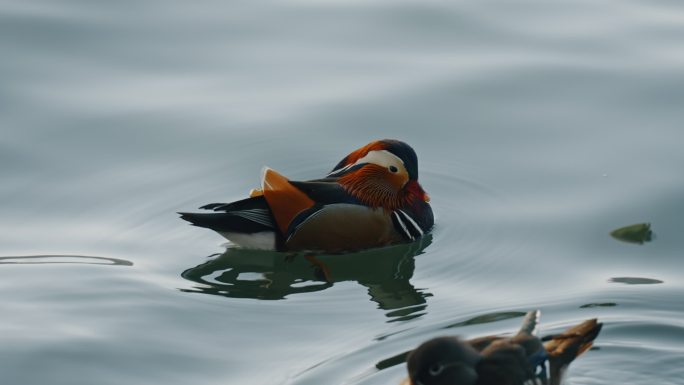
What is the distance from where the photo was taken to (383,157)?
35.6 feet

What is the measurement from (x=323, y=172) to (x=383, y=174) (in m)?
0.68

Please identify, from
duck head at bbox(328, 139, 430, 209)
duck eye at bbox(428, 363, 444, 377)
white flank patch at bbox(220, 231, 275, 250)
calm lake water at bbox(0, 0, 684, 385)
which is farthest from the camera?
duck head at bbox(328, 139, 430, 209)

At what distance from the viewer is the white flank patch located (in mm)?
10281

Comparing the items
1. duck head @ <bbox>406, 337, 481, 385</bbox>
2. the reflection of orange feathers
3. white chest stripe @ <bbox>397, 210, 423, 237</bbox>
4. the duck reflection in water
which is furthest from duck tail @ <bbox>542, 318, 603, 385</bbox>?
the reflection of orange feathers

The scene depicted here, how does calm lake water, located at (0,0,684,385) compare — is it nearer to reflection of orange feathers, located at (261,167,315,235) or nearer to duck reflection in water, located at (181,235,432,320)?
duck reflection in water, located at (181,235,432,320)

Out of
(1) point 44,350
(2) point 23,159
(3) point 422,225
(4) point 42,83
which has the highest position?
(4) point 42,83

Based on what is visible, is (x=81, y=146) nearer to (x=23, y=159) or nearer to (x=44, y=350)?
(x=23, y=159)

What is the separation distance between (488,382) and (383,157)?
3803mm

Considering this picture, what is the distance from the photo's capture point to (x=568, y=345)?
7.65m

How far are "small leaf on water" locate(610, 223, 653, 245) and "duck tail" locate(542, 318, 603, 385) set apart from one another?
222 cm

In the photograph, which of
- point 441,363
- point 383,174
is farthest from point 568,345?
point 383,174

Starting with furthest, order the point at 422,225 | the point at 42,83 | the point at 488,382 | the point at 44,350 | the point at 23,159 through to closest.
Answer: the point at 42,83, the point at 23,159, the point at 422,225, the point at 44,350, the point at 488,382

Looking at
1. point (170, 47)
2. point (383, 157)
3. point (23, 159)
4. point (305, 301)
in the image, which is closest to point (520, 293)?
point (305, 301)

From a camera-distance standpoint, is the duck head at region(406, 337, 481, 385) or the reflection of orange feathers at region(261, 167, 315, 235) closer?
the duck head at region(406, 337, 481, 385)
